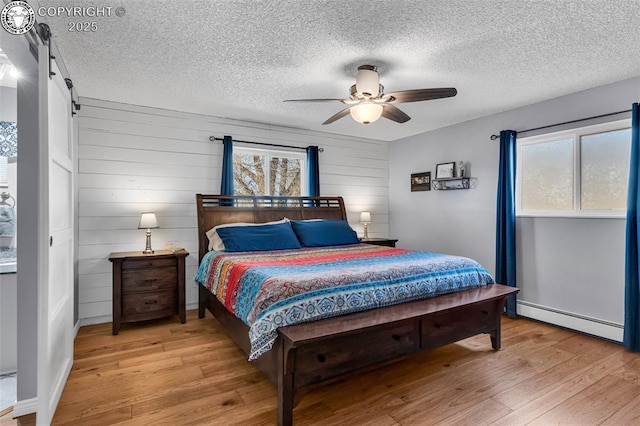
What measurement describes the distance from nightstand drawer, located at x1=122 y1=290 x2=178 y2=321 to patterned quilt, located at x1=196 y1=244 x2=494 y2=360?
1.68 feet

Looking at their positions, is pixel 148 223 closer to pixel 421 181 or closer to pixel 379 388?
pixel 379 388

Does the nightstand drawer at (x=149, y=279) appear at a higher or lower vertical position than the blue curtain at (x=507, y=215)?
lower

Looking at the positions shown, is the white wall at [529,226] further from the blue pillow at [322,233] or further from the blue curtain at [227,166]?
the blue curtain at [227,166]

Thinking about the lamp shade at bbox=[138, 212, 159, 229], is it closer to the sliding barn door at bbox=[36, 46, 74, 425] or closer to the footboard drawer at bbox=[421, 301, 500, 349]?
the sliding barn door at bbox=[36, 46, 74, 425]

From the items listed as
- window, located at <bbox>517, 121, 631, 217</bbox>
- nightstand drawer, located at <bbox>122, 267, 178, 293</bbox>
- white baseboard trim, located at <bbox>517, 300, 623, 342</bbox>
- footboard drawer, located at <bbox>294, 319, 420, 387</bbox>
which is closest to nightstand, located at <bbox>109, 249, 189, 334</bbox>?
A: nightstand drawer, located at <bbox>122, 267, 178, 293</bbox>

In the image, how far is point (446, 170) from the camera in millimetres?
4785

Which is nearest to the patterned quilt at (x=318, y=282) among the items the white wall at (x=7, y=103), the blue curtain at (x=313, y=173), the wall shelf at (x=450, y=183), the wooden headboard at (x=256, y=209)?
the wooden headboard at (x=256, y=209)

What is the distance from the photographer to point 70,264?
8.48 ft

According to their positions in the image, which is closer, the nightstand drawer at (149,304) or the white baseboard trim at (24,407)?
the white baseboard trim at (24,407)

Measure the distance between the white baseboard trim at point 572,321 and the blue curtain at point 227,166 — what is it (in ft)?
12.7

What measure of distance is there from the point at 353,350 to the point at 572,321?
2742mm

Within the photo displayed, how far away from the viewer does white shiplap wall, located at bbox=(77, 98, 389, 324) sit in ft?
12.1

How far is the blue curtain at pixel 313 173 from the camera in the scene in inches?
195

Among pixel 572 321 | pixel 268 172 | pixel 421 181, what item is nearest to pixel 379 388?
pixel 572 321
